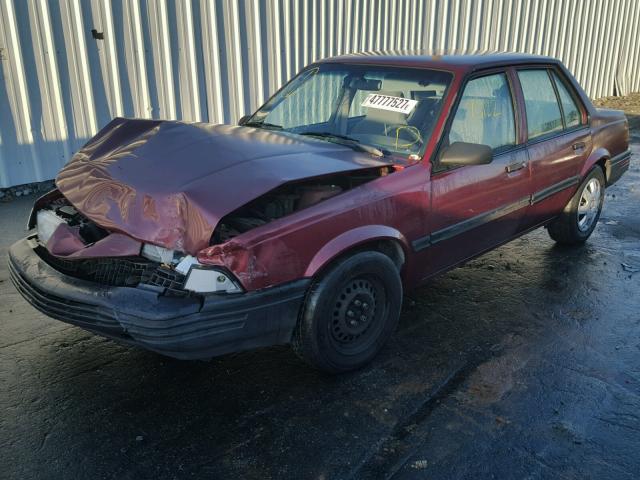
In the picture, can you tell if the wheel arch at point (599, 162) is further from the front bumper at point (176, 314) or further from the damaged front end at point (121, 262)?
the damaged front end at point (121, 262)

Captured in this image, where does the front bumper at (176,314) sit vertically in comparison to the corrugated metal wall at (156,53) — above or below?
below

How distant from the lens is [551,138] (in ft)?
14.5

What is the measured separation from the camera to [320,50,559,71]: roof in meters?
3.80

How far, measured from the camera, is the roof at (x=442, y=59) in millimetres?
3805

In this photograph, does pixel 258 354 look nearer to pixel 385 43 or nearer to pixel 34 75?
pixel 34 75

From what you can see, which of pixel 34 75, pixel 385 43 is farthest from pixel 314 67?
pixel 385 43

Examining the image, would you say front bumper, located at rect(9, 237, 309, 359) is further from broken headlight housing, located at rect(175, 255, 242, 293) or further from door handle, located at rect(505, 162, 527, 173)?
door handle, located at rect(505, 162, 527, 173)

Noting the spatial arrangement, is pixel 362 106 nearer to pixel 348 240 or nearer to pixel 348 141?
pixel 348 141

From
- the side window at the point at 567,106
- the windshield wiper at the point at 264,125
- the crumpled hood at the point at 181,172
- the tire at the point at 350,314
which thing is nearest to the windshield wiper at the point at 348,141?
the crumpled hood at the point at 181,172

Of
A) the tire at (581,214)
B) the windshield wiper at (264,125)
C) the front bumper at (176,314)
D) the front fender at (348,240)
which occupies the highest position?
the windshield wiper at (264,125)

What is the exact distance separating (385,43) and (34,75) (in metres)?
5.62

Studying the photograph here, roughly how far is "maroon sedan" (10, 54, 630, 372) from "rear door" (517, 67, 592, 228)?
0.02 meters

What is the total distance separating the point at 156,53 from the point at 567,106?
16.0ft

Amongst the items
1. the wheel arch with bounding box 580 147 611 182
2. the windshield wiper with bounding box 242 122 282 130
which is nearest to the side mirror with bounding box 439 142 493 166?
the windshield wiper with bounding box 242 122 282 130
